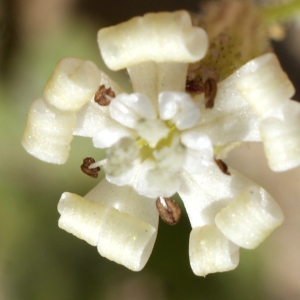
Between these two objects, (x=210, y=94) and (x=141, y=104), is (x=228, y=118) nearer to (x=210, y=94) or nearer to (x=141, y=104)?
(x=210, y=94)

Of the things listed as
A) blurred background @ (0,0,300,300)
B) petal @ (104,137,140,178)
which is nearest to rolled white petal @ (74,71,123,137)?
petal @ (104,137,140,178)

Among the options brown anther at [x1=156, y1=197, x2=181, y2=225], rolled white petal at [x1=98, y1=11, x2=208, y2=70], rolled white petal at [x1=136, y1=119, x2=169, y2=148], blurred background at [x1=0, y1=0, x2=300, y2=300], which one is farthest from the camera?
blurred background at [x1=0, y1=0, x2=300, y2=300]

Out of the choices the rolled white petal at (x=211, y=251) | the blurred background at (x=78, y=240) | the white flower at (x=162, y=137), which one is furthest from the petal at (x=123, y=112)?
the blurred background at (x=78, y=240)

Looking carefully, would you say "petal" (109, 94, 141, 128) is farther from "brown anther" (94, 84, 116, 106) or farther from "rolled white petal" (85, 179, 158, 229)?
"rolled white petal" (85, 179, 158, 229)

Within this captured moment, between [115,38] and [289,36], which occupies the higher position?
[115,38]

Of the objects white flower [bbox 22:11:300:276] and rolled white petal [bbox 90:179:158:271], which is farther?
rolled white petal [bbox 90:179:158:271]

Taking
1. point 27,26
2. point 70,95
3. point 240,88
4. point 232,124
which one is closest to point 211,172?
point 232,124

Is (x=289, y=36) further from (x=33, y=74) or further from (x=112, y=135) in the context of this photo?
(x=112, y=135)
